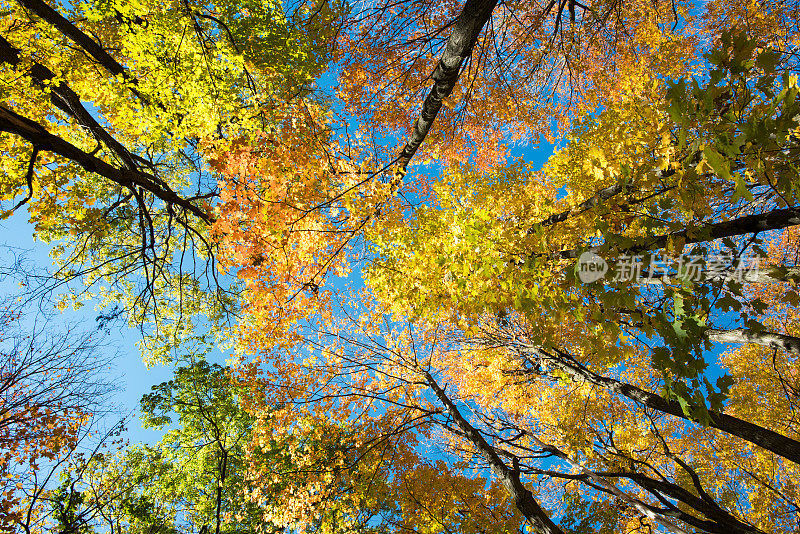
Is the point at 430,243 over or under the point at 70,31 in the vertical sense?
under

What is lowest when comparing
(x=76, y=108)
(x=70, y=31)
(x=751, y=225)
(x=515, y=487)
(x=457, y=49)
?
(x=515, y=487)

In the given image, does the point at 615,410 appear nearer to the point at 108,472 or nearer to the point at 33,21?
the point at 108,472

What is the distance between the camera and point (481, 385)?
10.8 m

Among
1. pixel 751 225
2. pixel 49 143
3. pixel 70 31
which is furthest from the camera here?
pixel 70 31

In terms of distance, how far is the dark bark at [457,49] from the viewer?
3449 mm

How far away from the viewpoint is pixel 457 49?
3824mm

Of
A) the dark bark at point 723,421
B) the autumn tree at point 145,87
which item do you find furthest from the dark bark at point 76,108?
the dark bark at point 723,421

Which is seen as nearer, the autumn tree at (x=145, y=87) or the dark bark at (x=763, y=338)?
the dark bark at (x=763, y=338)

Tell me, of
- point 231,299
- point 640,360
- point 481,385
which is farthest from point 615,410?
point 231,299

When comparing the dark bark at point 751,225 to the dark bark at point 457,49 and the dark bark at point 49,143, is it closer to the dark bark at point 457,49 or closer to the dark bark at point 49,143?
the dark bark at point 457,49

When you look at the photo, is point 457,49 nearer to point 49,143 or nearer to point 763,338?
point 763,338

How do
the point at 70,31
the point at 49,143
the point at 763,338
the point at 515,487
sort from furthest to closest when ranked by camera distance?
1. the point at 70,31
2. the point at 515,487
3. the point at 49,143
4. the point at 763,338

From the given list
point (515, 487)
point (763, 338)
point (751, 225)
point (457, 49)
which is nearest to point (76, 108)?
point (457, 49)

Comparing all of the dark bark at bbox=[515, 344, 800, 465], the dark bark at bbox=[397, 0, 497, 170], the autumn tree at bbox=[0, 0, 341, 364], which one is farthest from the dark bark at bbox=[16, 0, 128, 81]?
the dark bark at bbox=[515, 344, 800, 465]
